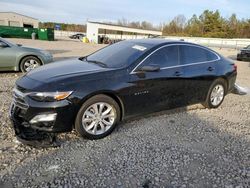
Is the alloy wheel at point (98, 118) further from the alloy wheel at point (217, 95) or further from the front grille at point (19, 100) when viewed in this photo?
the alloy wheel at point (217, 95)

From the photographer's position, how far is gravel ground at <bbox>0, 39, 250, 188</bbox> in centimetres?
307

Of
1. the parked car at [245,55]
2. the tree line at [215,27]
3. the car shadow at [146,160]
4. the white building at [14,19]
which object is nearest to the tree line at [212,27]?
the tree line at [215,27]

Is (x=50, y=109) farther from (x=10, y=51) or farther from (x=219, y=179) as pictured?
(x=10, y=51)

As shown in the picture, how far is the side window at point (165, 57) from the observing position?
14.9 ft

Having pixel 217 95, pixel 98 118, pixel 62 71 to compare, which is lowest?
pixel 98 118

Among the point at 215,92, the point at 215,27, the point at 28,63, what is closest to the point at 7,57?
the point at 28,63

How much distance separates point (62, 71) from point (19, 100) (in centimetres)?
79

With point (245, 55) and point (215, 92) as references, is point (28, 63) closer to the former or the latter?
point (215, 92)

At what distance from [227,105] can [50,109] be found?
453 centimetres

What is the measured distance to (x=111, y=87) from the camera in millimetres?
4012

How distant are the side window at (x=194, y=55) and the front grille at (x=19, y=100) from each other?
9.86 ft

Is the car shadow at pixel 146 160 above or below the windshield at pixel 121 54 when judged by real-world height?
below

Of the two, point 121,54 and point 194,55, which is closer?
point 121,54

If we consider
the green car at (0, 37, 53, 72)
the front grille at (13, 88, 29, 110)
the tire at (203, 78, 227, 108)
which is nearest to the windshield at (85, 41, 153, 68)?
the front grille at (13, 88, 29, 110)
